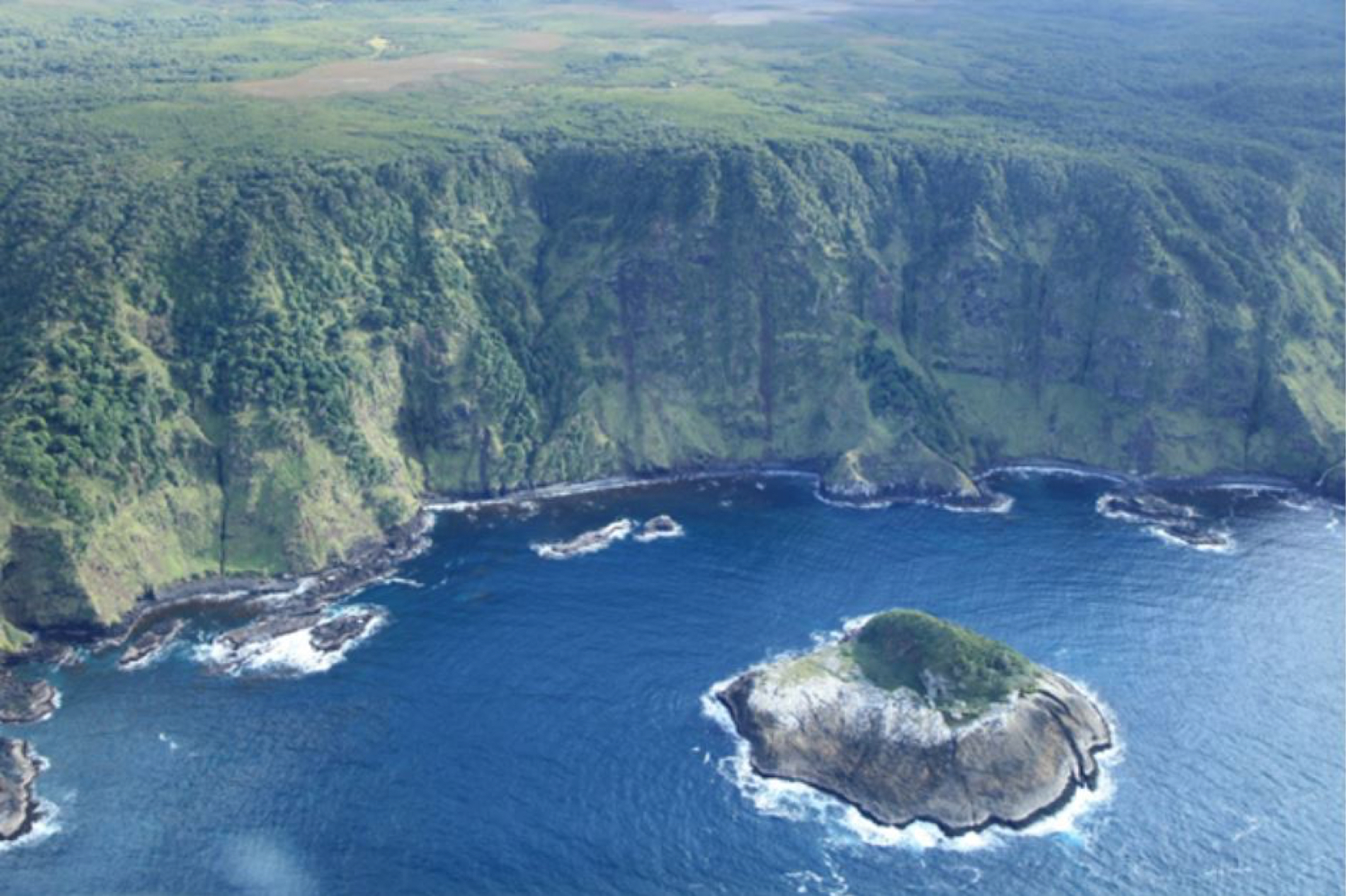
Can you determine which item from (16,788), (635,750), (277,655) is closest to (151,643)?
(277,655)

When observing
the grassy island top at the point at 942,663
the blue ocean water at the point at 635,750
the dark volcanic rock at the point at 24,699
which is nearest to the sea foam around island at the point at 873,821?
the blue ocean water at the point at 635,750

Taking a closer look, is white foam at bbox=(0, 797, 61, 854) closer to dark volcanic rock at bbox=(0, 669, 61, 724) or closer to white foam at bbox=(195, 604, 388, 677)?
dark volcanic rock at bbox=(0, 669, 61, 724)

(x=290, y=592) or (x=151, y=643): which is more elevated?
(x=151, y=643)

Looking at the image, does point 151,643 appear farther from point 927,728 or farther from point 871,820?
point 927,728

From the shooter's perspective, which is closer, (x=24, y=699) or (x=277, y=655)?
(x=24, y=699)

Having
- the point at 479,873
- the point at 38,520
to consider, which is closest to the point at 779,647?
the point at 479,873

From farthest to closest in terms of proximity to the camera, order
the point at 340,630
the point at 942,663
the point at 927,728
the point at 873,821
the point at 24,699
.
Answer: the point at 340,630, the point at 24,699, the point at 942,663, the point at 927,728, the point at 873,821
